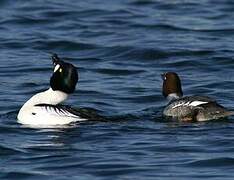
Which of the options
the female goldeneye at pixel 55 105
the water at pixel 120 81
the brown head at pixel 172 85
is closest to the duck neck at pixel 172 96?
the brown head at pixel 172 85

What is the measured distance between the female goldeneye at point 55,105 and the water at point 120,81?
23 cm

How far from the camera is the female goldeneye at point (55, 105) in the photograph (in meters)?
17.7

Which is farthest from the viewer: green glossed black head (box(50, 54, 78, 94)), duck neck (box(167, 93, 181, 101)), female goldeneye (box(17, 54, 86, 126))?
duck neck (box(167, 93, 181, 101))

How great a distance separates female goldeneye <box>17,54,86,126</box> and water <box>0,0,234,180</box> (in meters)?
0.23

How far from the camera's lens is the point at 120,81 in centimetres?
2194

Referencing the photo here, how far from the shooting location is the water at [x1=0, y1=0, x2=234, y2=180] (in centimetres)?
1514

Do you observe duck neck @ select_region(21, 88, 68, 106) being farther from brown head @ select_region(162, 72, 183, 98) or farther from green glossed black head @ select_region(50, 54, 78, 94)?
brown head @ select_region(162, 72, 183, 98)

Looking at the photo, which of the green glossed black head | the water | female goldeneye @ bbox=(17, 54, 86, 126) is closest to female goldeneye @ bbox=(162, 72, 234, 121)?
the water

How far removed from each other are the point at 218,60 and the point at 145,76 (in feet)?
6.97

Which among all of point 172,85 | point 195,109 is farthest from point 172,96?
point 195,109

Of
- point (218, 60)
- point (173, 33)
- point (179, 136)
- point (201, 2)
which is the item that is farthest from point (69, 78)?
point (201, 2)

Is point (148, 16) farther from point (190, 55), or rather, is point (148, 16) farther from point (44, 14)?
point (190, 55)

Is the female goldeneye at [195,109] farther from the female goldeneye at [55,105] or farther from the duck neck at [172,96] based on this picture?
the female goldeneye at [55,105]

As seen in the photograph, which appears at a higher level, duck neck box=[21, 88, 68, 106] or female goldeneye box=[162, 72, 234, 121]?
duck neck box=[21, 88, 68, 106]
